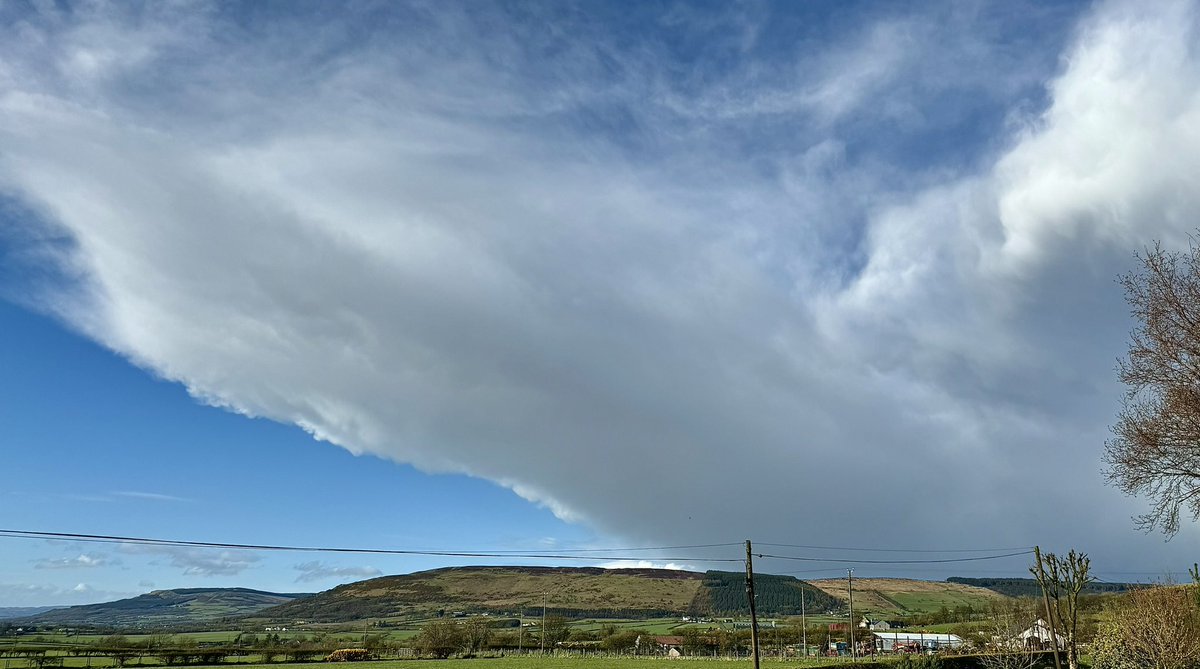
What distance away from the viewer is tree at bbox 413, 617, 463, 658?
121125 mm

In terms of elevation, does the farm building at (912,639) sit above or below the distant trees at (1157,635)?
below

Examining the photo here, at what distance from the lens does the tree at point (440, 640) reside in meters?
121

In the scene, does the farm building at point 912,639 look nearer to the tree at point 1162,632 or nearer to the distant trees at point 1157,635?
the distant trees at point 1157,635

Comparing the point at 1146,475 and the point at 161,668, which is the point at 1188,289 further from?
the point at 161,668

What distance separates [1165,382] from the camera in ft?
48.5

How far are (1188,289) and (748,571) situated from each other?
3385 centimetres

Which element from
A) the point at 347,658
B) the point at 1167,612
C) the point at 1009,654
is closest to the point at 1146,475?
the point at 1167,612

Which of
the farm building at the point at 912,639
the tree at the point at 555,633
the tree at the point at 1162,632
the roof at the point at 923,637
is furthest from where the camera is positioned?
the tree at the point at 555,633

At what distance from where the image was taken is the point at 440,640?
126 meters

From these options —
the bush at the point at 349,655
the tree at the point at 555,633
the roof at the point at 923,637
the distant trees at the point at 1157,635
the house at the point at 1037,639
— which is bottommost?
the tree at the point at 555,633

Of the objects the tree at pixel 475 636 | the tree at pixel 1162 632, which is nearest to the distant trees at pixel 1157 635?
the tree at pixel 1162 632

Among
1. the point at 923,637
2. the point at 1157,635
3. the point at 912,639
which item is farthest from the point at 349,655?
the point at 1157,635

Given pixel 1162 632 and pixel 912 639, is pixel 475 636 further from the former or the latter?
pixel 1162 632

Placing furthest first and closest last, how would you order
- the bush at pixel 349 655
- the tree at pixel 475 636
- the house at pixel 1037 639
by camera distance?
the tree at pixel 475 636
the bush at pixel 349 655
the house at pixel 1037 639
